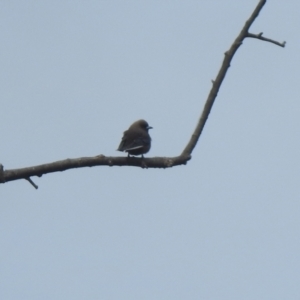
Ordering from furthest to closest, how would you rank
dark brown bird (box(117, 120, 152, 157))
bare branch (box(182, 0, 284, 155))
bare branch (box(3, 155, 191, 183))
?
1. dark brown bird (box(117, 120, 152, 157))
2. bare branch (box(182, 0, 284, 155))
3. bare branch (box(3, 155, 191, 183))

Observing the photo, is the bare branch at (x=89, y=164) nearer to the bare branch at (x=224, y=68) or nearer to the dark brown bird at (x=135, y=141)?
the bare branch at (x=224, y=68)

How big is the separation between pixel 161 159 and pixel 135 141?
346 cm

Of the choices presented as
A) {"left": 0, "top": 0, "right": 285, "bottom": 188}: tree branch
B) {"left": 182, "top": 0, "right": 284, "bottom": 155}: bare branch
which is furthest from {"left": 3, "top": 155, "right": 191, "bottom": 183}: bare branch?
{"left": 182, "top": 0, "right": 284, "bottom": 155}: bare branch

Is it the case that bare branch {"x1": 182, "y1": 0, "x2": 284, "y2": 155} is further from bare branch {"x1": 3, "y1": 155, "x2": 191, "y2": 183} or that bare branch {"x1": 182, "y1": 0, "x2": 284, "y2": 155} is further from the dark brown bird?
the dark brown bird

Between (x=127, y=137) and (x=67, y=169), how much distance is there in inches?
158

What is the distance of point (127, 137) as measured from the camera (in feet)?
28.0

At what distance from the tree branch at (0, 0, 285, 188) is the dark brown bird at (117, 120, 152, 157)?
307 centimetres

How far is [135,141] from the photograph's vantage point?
8352 mm

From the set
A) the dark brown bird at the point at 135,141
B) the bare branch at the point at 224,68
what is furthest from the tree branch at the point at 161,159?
the dark brown bird at the point at 135,141

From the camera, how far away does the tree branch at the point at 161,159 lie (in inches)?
174

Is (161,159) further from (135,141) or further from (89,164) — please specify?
(135,141)

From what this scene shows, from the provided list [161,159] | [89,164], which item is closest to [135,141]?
[161,159]

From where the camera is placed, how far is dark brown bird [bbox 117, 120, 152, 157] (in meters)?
8.08

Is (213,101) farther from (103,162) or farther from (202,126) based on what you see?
(103,162)
